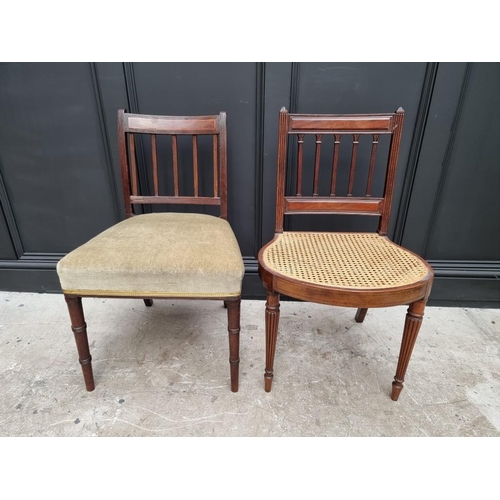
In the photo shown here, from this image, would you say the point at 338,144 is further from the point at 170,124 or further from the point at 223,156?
the point at 170,124

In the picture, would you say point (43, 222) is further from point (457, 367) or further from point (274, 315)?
point (457, 367)

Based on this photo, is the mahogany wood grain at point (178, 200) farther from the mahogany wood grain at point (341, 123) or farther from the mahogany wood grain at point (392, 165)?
the mahogany wood grain at point (392, 165)

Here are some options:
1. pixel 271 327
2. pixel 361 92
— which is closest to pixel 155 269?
pixel 271 327

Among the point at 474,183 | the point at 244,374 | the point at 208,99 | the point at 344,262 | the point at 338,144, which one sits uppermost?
the point at 208,99

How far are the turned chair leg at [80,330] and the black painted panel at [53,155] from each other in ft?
2.78

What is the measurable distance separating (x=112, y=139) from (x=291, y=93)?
996 mm

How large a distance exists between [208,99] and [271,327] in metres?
1.18

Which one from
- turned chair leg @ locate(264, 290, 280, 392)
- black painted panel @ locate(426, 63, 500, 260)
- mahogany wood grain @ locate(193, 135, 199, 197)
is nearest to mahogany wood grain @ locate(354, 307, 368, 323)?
black painted panel @ locate(426, 63, 500, 260)

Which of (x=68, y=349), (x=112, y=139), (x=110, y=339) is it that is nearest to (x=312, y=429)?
(x=110, y=339)

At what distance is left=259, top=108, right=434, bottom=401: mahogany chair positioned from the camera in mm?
895

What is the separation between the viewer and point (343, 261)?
1030 millimetres

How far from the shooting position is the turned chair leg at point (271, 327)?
1.01 m

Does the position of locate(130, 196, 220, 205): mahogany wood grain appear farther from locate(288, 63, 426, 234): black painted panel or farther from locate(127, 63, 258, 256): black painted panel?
locate(288, 63, 426, 234): black painted panel

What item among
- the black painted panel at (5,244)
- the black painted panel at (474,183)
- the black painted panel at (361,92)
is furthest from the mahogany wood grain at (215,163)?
the black painted panel at (5,244)
